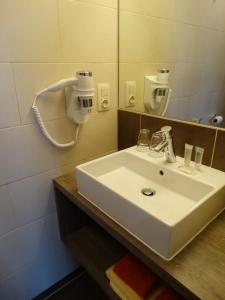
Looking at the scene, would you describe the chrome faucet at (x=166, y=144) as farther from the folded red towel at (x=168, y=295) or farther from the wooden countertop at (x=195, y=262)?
the folded red towel at (x=168, y=295)

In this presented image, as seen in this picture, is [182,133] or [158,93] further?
[158,93]

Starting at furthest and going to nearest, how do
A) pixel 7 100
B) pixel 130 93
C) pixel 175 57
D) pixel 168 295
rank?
pixel 130 93 < pixel 175 57 < pixel 7 100 < pixel 168 295

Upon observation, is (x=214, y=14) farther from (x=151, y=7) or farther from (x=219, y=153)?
(x=219, y=153)

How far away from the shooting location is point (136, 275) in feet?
2.80

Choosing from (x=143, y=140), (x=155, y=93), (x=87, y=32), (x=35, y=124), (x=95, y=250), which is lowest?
(x=95, y=250)

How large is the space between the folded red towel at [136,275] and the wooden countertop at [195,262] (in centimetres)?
18

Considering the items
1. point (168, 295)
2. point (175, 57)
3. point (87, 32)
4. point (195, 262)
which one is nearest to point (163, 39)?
point (175, 57)

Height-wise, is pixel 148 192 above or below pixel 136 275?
above

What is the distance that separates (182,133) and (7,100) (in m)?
0.77

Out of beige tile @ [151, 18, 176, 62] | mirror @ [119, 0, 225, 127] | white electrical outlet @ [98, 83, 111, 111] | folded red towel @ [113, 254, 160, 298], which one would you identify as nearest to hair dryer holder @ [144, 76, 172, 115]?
mirror @ [119, 0, 225, 127]

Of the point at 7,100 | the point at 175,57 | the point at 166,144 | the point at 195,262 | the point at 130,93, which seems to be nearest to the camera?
the point at 195,262

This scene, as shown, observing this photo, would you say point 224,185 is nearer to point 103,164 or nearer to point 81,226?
point 103,164

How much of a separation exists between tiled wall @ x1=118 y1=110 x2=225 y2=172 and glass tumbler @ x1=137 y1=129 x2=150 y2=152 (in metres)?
0.04

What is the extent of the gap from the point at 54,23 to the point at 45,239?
1.07 m
